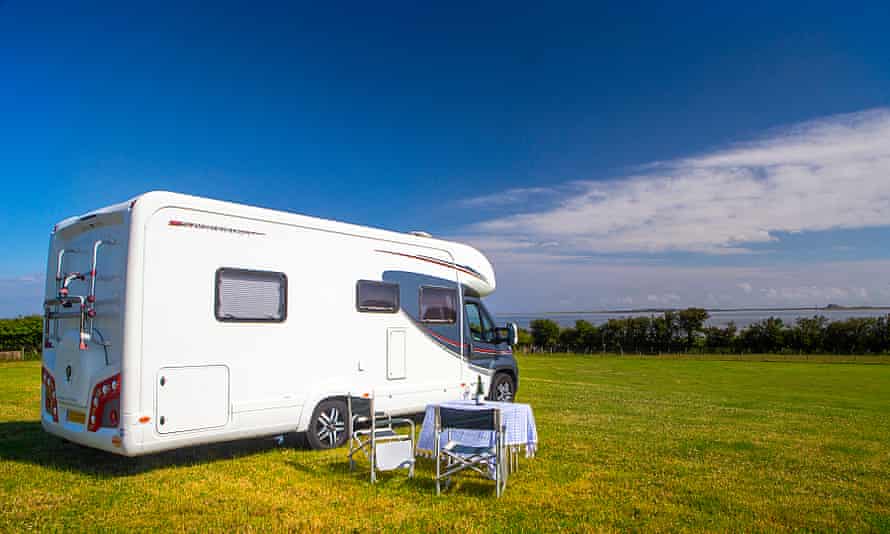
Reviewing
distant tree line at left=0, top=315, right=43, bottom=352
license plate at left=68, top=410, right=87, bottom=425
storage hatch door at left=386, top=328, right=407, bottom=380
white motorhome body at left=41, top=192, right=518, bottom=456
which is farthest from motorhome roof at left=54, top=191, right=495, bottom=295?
distant tree line at left=0, top=315, right=43, bottom=352

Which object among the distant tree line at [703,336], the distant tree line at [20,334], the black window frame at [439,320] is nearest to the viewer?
the black window frame at [439,320]

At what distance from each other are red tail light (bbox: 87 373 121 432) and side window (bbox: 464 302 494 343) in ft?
16.7

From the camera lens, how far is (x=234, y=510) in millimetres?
5367

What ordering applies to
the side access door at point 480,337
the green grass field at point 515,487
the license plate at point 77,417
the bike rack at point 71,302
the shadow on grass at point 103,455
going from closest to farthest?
the green grass field at point 515,487 < the license plate at point 77,417 < the bike rack at point 71,302 < the shadow on grass at point 103,455 < the side access door at point 480,337

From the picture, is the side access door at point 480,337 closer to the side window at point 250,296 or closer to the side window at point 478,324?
the side window at point 478,324

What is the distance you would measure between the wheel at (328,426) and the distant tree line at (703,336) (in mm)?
47540

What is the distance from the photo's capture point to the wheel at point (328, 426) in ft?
24.6

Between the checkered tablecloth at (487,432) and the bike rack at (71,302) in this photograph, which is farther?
the bike rack at (71,302)

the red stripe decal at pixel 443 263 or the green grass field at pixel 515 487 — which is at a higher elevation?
the red stripe decal at pixel 443 263

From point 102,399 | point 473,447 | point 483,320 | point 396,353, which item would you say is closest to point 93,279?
point 102,399

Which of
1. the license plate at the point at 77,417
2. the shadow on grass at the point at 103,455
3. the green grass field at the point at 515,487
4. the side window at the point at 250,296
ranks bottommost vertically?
the green grass field at the point at 515,487

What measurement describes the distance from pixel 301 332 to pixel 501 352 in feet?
13.3

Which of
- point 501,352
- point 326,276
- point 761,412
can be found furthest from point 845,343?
point 326,276

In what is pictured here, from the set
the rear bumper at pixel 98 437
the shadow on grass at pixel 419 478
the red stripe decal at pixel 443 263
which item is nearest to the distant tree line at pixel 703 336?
the red stripe decal at pixel 443 263
